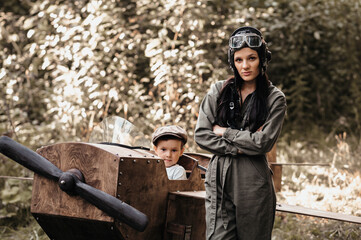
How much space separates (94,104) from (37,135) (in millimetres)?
1178

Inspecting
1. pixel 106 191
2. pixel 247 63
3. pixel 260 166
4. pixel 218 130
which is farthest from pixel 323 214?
pixel 106 191

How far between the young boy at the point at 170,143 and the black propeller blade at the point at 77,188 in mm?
1293

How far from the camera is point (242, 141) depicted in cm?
289

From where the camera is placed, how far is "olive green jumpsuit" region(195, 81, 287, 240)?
2.86 m

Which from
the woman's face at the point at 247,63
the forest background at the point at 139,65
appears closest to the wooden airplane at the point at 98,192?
the woman's face at the point at 247,63

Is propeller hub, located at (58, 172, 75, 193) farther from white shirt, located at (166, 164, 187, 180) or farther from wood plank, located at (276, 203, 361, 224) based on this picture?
wood plank, located at (276, 203, 361, 224)

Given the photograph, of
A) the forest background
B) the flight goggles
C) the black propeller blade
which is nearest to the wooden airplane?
the black propeller blade

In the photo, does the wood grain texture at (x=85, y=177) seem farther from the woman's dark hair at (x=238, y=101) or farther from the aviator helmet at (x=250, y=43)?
the aviator helmet at (x=250, y=43)

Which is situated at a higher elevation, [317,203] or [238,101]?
[238,101]

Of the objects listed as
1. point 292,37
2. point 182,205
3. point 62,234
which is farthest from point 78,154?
point 292,37

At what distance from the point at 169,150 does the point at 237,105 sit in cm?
150

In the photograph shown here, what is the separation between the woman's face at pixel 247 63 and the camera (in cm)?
299

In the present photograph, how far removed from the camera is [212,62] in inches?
306

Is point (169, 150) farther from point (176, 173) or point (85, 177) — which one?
point (85, 177)
